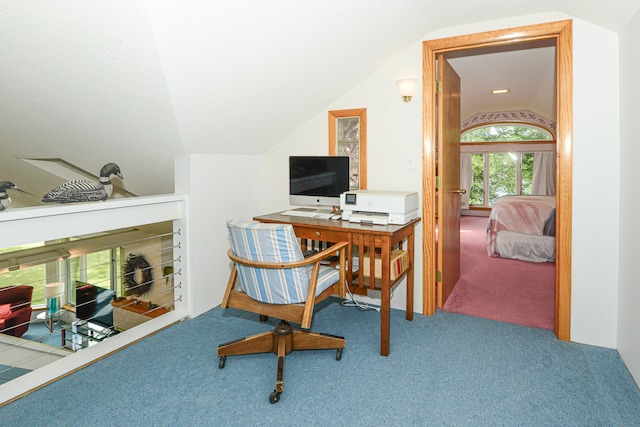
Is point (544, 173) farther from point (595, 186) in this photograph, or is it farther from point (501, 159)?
point (595, 186)

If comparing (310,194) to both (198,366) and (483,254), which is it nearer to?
(198,366)

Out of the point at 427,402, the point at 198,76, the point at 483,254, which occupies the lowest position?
the point at 427,402

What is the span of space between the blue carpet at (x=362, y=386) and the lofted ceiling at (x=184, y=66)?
1395mm

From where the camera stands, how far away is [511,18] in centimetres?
266

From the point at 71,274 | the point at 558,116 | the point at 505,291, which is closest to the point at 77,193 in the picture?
the point at 558,116

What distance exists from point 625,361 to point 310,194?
216 centimetres

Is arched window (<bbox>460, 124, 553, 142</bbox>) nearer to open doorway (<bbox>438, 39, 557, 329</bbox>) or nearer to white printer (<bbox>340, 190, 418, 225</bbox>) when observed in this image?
open doorway (<bbox>438, 39, 557, 329</bbox>)

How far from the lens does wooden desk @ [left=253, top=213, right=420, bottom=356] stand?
2.43 metres

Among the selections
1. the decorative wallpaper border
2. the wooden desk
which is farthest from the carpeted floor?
the decorative wallpaper border

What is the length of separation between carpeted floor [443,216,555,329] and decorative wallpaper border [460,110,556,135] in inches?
135

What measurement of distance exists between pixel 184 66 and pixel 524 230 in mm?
4230

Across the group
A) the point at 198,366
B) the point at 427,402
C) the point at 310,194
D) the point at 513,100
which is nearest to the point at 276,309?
the point at 198,366

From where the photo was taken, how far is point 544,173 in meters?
8.07

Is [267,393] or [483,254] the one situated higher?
[483,254]
